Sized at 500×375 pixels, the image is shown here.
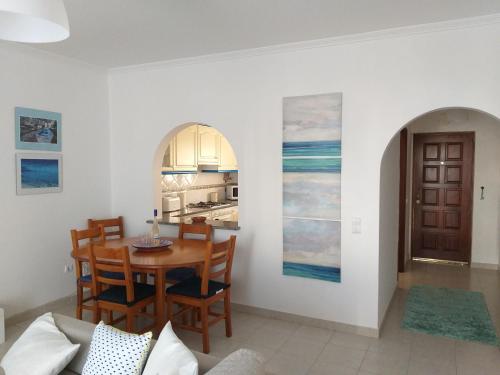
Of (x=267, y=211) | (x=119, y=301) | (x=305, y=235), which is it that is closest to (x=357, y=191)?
(x=305, y=235)

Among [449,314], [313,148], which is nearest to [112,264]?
[313,148]

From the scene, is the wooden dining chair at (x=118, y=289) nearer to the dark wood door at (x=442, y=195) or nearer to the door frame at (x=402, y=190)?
the door frame at (x=402, y=190)

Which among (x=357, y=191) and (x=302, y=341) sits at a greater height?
(x=357, y=191)

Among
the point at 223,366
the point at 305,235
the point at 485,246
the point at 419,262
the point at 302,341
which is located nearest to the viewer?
the point at 223,366

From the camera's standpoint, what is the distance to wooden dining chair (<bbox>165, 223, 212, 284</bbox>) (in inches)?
148

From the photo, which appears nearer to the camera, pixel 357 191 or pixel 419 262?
pixel 357 191

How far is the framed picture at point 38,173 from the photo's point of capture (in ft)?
12.4

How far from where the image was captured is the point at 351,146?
3504 millimetres

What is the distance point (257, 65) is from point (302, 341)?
256 cm

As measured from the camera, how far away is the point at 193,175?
6434 mm

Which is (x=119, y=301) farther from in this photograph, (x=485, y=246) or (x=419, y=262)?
(x=485, y=246)

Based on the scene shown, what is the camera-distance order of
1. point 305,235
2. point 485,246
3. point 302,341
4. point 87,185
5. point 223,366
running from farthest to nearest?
point 485,246, point 87,185, point 305,235, point 302,341, point 223,366

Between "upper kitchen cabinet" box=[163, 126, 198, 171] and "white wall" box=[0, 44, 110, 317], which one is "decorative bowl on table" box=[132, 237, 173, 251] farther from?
"upper kitchen cabinet" box=[163, 126, 198, 171]

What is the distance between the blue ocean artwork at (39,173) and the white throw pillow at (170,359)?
2735 mm
